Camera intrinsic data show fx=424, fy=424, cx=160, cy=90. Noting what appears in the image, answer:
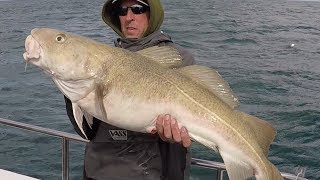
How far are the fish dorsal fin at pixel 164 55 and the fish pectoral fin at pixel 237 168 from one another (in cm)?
68

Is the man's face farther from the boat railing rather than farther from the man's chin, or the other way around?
the boat railing

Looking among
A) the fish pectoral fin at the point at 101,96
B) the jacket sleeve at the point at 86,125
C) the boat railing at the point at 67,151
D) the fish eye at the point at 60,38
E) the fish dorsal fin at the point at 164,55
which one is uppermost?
the fish eye at the point at 60,38

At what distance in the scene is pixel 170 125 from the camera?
2607mm

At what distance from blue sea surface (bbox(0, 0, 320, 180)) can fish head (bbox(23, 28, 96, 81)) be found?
1845 mm

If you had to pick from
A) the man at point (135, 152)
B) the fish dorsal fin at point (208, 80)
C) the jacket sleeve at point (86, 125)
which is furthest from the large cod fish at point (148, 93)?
the man at point (135, 152)

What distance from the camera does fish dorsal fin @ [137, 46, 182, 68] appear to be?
2.79m

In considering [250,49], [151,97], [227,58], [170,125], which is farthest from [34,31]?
[250,49]

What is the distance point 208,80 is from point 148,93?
17.5 inches

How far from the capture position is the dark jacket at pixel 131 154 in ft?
9.62

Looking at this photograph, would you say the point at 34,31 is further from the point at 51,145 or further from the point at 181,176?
the point at 51,145

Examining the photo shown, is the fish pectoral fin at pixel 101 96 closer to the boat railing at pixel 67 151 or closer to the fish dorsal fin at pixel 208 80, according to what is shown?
the fish dorsal fin at pixel 208 80

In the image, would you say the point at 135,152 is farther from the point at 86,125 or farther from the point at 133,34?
the point at 133,34

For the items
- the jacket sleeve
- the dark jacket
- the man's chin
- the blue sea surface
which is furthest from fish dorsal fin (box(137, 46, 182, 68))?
the blue sea surface

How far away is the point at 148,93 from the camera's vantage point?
8.63ft
